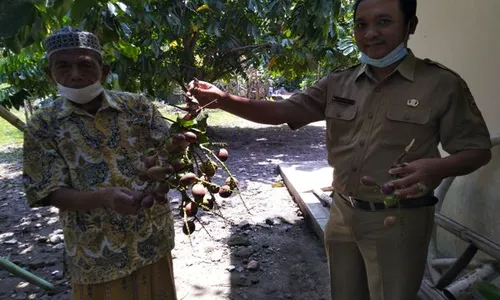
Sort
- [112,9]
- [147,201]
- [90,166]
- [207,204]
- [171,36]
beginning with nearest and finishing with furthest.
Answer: [147,201], [207,204], [90,166], [112,9], [171,36]

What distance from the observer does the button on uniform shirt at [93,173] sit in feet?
5.10

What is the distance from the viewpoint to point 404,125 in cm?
149

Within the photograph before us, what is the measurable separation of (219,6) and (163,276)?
13.5ft

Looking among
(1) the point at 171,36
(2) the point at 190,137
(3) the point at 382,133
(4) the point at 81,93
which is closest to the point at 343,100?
(3) the point at 382,133

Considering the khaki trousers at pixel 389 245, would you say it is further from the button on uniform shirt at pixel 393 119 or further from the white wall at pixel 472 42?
the white wall at pixel 472 42

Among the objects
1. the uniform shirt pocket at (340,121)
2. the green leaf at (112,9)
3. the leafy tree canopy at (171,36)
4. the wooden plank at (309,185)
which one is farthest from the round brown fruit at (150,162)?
the wooden plank at (309,185)

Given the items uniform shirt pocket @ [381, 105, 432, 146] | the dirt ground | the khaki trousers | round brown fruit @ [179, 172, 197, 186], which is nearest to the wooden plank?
the dirt ground

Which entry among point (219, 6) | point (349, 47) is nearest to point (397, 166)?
point (219, 6)

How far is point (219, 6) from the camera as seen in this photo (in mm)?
5211

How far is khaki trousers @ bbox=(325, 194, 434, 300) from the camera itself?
1557 mm

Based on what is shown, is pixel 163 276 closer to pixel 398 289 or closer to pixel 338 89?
pixel 398 289

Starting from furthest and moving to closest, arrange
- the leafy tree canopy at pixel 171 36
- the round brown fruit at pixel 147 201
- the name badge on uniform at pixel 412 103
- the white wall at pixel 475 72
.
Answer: the white wall at pixel 475 72, the leafy tree canopy at pixel 171 36, the name badge on uniform at pixel 412 103, the round brown fruit at pixel 147 201

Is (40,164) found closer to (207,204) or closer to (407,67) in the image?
(207,204)

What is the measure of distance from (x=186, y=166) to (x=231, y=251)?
2507mm
